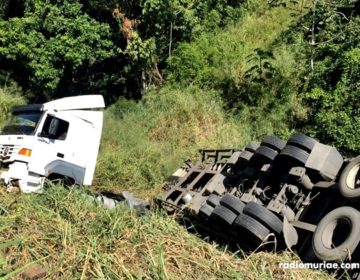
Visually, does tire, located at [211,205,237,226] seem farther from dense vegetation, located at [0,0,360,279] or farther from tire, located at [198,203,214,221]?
dense vegetation, located at [0,0,360,279]

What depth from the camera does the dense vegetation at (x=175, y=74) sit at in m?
11.5

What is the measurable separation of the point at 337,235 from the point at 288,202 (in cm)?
110

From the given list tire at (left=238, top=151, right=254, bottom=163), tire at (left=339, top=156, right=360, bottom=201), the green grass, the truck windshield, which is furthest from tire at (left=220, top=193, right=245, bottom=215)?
the truck windshield

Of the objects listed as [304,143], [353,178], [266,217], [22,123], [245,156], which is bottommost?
[22,123]

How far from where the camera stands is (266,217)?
6312 mm

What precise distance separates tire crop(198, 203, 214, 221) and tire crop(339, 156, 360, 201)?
199 cm

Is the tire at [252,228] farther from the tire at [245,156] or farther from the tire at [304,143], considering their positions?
the tire at [245,156]

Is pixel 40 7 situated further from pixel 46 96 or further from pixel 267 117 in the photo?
pixel 267 117

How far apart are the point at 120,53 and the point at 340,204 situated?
12330 mm

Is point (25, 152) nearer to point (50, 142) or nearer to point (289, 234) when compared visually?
point (50, 142)

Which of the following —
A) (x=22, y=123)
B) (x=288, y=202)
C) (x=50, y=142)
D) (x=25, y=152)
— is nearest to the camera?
(x=288, y=202)

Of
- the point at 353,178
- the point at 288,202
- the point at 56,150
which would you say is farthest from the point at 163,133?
the point at 353,178

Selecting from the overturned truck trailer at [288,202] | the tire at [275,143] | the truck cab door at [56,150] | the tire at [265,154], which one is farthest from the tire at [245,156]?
the truck cab door at [56,150]

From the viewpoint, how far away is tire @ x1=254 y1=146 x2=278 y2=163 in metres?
7.30
